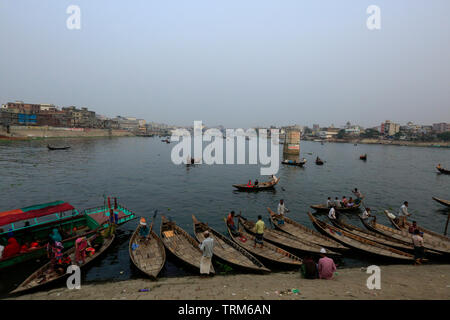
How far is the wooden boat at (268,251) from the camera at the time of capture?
1300 centimetres

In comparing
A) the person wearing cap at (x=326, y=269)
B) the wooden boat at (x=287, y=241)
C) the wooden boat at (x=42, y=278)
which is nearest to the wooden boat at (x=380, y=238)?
the wooden boat at (x=287, y=241)

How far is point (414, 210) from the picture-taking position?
28.5 m

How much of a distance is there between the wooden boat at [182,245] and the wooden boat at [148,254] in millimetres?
623

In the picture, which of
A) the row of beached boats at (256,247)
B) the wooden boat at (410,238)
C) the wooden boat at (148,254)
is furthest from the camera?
the wooden boat at (410,238)

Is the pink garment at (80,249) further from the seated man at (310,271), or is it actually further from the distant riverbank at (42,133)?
the distant riverbank at (42,133)

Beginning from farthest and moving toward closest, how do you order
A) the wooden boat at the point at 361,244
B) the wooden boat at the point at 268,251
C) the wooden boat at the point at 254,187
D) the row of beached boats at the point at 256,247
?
the wooden boat at the point at 254,187, the wooden boat at the point at 361,244, the wooden boat at the point at 268,251, the row of beached boats at the point at 256,247

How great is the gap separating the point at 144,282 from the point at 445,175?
7167cm

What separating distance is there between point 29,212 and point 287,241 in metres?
17.3

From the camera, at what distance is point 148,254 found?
13.9 m

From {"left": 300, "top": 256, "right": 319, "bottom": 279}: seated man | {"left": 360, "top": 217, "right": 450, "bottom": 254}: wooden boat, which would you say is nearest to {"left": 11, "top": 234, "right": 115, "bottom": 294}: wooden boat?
{"left": 300, "top": 256, "right": 319, "bottom": 279}: seated man

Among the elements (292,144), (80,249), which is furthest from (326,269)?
(292,144)

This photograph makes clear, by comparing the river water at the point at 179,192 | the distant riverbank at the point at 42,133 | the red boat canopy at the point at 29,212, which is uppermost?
the distant riverbank at the point at 42,133
